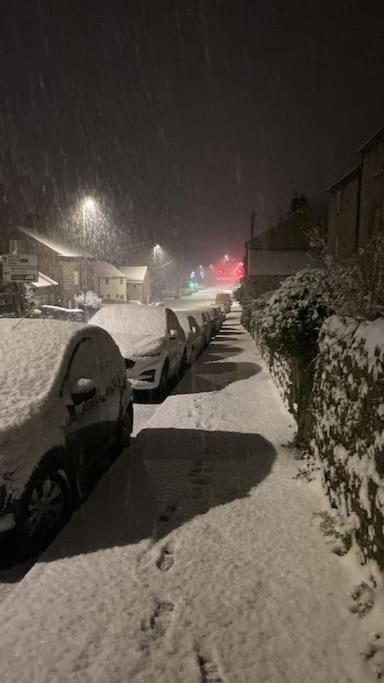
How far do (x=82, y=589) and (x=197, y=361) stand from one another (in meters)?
11.4

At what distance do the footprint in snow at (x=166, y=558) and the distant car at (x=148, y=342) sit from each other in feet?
16.2

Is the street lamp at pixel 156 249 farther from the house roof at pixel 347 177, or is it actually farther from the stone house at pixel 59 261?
the house roof at pixel 347 177

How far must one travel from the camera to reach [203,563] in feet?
11.5

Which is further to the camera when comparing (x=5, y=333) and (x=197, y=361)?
(x=197, y=361)

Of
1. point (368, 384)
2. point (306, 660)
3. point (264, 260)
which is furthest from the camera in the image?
point (264, 260)

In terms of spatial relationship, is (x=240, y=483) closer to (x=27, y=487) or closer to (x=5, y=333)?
(x=27, y=487)

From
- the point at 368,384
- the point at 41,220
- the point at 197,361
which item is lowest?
the point at 197,361

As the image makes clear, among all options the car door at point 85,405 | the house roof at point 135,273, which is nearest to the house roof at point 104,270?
→ the house roof at point 135,273

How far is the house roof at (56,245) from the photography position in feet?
134

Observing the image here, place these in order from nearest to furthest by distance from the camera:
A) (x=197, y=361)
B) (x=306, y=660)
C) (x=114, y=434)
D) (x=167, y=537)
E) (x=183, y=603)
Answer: (x=306, y=660) → (x=183, y=603) → (x=167, y=537) → (x=114, y=434) → (x=197, y=361)

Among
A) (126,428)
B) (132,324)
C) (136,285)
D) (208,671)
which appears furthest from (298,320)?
(136,285)

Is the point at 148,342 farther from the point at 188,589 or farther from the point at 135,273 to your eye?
the point at 135,273

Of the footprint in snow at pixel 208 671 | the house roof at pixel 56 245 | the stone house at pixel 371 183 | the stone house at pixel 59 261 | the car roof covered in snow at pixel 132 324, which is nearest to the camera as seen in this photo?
the footprint in snow at pixel 208 671

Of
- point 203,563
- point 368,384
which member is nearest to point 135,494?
point 203,563
